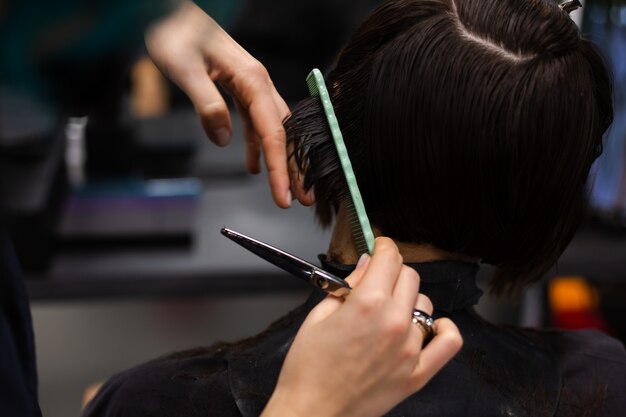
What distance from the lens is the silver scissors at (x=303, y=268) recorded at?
→ 0.70 m

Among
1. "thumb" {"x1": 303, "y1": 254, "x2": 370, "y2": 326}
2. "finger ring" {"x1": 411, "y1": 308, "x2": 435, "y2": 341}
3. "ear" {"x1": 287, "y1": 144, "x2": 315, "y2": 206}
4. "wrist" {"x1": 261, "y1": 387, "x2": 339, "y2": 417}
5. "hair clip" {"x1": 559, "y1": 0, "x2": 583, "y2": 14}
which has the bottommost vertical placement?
"wrist" {"x1": 261, "y1": 387, "x2": 339, "y2": 417}

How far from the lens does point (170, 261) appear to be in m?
1.77

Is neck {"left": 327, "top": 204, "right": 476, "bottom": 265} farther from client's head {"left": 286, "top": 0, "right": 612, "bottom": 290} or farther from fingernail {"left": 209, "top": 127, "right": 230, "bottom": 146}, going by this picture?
fingernail {"left": 209, "top": 127, "right": 230, "bottom": 146}

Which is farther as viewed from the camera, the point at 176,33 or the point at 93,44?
the point at 176,33

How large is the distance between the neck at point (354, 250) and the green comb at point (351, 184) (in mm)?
48

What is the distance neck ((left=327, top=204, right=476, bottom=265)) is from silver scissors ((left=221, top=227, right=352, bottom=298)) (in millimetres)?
139

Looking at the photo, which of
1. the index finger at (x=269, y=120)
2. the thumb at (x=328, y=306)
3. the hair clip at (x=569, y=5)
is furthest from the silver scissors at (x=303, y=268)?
the hair clip at (x=569, y=5)

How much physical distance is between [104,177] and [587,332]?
126 centimetres

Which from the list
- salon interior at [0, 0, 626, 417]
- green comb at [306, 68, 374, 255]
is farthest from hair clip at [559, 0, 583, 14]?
salon interior at [0, 0, 626, 417]

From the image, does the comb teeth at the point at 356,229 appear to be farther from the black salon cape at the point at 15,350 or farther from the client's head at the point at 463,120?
the black salon cape at the point at 15,350

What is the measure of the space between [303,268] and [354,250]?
16 cm

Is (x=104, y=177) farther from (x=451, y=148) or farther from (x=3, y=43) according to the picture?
(x=3, y=43)

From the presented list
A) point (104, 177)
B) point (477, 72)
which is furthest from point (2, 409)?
point (104, 177)

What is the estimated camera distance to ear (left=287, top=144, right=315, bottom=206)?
0.89m
